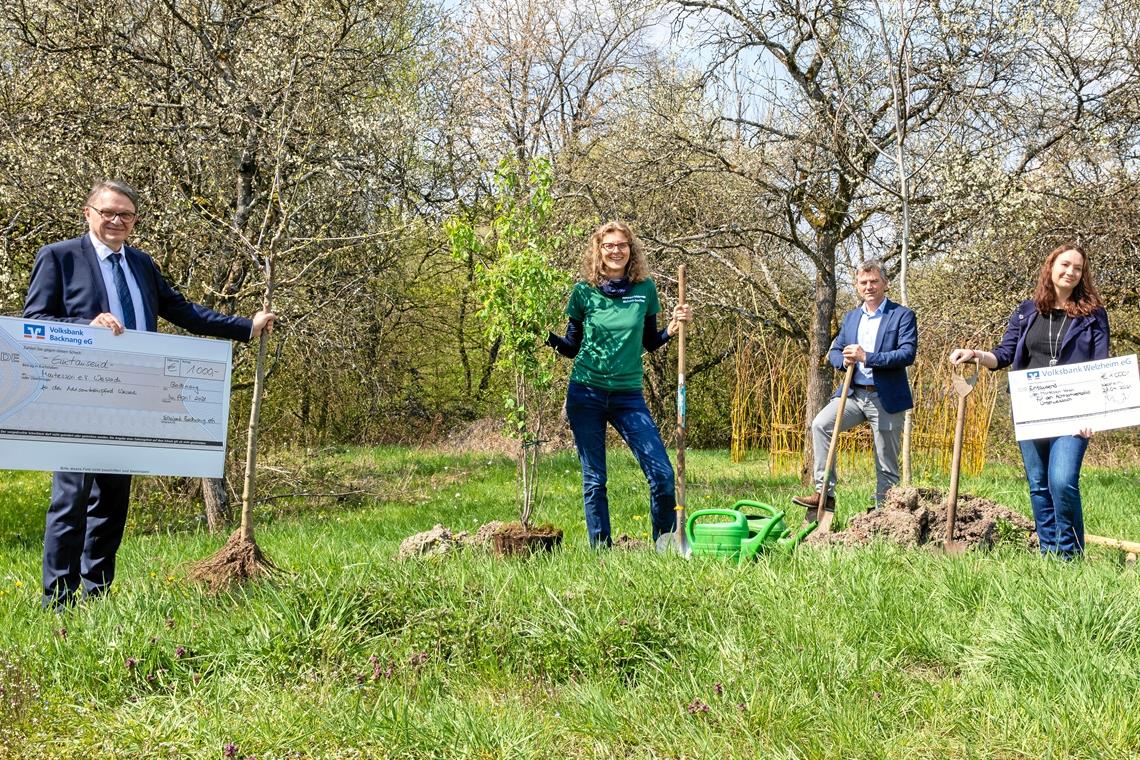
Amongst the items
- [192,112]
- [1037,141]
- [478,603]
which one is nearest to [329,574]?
[478,603]

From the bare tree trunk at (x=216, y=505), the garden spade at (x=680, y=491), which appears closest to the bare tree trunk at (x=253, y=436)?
the garden spade at (x=680, y=491)

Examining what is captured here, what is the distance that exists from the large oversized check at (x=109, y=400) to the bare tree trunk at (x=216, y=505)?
377 cm

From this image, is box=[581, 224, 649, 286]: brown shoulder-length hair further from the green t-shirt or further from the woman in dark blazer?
the woman in dark blazer

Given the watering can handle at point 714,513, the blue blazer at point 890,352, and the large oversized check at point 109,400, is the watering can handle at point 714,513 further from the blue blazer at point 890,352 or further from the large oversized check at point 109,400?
the large oversized check at point 109,400

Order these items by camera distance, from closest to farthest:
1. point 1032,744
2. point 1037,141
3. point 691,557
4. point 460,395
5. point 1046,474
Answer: point 1032,744 → point 691,557 → point 1046,474 → point 1037,141 → point 460,395

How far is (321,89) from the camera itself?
8695 millimetres

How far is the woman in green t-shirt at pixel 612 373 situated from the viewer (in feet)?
17.5

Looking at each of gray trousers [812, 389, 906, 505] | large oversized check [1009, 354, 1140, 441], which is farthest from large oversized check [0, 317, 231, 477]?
large oversized check [1009, 354, 1140, 441]

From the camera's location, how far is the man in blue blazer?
5973 millimetres

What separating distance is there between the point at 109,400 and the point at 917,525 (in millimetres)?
4308

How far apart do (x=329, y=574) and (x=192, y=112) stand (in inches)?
226

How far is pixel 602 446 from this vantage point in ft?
17.8

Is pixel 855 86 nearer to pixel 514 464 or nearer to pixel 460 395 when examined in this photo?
pixel 514 464

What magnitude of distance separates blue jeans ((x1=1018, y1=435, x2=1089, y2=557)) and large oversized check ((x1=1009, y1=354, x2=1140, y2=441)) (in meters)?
0.11
